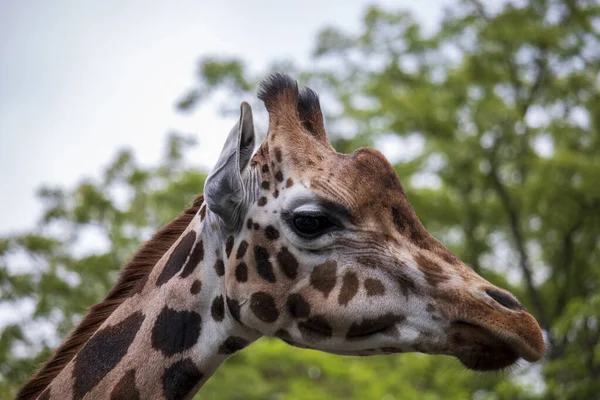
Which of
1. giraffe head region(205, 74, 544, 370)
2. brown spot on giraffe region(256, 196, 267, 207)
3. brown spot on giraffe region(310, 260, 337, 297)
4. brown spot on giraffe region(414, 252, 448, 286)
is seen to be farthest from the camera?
brown spot on giraffe region(256, 196, 267, 207)

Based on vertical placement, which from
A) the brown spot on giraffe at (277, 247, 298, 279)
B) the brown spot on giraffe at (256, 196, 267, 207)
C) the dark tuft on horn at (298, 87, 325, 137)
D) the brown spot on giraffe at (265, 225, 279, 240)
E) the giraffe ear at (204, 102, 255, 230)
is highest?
the dark tuft on horn at (298, 87, 325, 137)

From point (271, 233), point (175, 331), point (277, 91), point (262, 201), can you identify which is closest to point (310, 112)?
point (277, 91)

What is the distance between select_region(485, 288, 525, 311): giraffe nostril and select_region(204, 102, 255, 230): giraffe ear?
4.56 feet

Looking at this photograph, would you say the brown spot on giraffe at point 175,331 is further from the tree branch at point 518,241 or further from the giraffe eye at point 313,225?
the tree branch at point 518,241

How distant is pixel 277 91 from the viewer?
484 centimetres

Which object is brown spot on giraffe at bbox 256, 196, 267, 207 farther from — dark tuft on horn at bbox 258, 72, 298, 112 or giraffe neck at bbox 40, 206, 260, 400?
dark tuft on horn at bbox 258, 72, 298, 112

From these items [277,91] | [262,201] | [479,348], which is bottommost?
[479,348]

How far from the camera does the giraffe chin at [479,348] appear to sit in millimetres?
3734

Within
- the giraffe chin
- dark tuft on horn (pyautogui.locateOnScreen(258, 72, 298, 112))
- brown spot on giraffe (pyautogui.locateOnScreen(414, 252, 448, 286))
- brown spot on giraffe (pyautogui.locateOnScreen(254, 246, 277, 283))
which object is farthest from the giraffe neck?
the giraffe chin

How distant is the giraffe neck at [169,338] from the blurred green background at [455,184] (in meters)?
11.5

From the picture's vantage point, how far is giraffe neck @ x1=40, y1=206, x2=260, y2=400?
4.17 meters

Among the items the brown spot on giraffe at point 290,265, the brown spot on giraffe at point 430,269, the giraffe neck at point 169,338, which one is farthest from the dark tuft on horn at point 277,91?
the brown spot on giraffe at point 430,269

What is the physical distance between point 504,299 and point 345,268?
80 centimetres

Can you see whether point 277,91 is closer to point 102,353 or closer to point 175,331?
point 175,331
